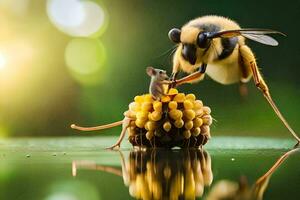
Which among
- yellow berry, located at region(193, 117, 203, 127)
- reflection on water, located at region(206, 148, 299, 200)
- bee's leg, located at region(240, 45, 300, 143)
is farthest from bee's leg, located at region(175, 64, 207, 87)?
reflection on water, located at region(206, 148, 299, 200)

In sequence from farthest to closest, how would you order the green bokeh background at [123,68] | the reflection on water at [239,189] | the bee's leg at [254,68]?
the green bokeh background at [123,68] → the bee's leg at [254,68] → the reflection on water at [239,189]

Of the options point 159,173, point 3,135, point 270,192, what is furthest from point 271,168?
point 3,135

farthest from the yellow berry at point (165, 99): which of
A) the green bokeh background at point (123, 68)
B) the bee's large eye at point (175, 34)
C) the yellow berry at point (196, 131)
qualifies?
the green bokeh background at point (123, 68)

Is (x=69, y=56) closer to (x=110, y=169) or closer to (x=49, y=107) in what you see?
(x=49, y=107)

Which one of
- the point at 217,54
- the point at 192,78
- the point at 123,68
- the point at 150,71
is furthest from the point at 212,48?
the point at 123,68

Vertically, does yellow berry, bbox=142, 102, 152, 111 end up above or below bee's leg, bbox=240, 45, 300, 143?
below

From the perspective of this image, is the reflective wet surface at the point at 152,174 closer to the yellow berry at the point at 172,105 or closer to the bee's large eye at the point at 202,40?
the yellow berry at the point at 172,105

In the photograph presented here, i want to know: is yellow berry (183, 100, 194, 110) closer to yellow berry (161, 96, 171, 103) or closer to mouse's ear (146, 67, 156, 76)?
yellow berry (161, 96, 171, 103)
